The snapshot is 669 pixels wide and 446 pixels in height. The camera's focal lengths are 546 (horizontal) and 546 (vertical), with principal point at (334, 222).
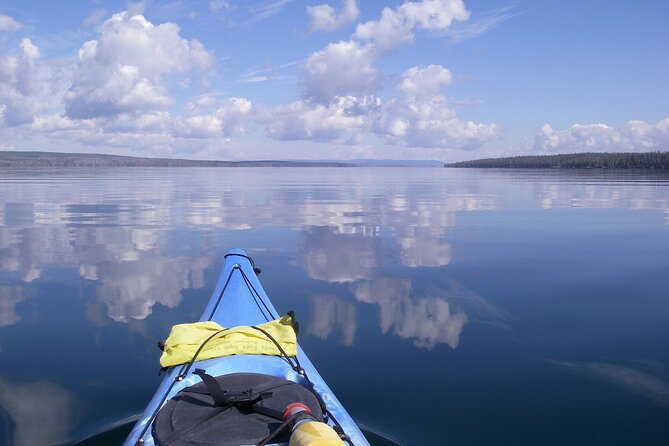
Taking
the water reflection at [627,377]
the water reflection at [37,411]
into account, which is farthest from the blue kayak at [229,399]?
the water reflection at [627,377]

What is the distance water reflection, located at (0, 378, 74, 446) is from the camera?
13.9 feet

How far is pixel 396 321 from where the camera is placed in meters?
6.97

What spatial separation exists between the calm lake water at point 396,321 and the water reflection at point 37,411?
16mm

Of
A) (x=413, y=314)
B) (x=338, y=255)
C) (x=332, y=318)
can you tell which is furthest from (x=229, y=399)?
(x=338, y=255)

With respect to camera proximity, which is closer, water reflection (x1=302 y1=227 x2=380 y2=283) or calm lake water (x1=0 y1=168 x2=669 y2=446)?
calm lake water (x1=0 y1=168 x2=669 y2=446)

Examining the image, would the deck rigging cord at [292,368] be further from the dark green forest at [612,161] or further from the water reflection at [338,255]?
the dark green forest at [612,161]

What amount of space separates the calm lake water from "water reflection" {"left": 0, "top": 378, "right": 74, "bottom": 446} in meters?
0.02

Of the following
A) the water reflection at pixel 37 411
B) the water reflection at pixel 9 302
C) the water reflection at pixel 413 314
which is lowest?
the water reflection at pixel 37 411

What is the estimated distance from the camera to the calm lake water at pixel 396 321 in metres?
4.58

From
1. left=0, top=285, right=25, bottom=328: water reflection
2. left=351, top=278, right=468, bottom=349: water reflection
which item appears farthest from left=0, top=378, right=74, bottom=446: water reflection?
left=351, top=278, right=468, bottom=349: water reflection

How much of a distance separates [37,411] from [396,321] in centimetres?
407

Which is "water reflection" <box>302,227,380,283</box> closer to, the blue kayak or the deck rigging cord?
the deck rigging cord

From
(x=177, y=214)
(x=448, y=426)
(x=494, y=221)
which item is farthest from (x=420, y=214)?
(x=448, y=426)

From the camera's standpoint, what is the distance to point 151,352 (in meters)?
5.90
